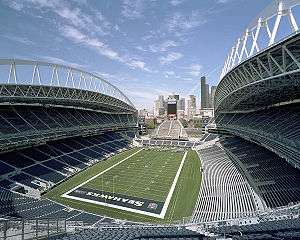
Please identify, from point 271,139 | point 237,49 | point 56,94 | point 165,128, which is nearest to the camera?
point 271,139

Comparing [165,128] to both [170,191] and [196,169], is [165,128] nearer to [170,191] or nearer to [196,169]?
[196,169]

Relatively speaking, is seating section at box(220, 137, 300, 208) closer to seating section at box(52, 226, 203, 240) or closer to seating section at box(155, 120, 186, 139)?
seating section at box(52, 226, 203, 240)

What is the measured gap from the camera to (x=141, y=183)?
137 feet

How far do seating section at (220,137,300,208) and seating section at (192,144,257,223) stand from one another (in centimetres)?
130

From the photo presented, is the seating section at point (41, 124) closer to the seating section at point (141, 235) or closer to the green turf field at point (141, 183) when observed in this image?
the green turf field at point (141, 183)

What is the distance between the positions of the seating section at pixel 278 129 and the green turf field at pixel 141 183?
1002 cm

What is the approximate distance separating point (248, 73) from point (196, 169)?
25686 mm

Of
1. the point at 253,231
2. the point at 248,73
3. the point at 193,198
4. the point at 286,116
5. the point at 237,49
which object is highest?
the point at 237,49

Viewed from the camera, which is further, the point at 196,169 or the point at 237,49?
the point at 196,169

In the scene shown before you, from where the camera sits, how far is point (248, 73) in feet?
93.0

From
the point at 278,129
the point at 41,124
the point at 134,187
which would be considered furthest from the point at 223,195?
the point at 41,124

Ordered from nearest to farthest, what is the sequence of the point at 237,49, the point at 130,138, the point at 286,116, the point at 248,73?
the point at 248,73
the point at 237,49
the point at 286,116
the point at 130,138

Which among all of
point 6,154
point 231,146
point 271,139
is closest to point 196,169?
point 231,146

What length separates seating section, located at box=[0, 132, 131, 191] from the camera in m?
38.0
